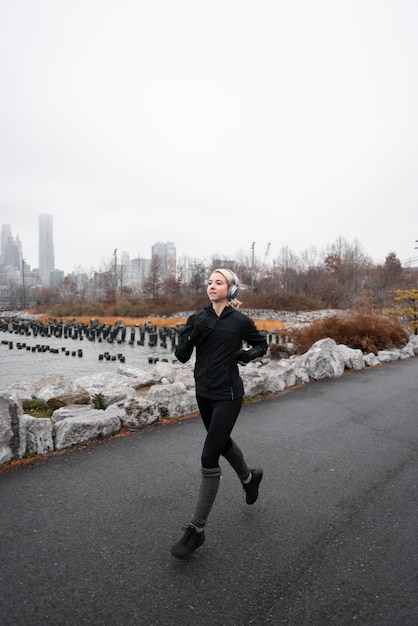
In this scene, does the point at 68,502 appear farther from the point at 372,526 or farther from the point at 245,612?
the point at 372,526

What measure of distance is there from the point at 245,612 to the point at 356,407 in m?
5.14

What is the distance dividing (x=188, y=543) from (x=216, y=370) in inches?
48.9

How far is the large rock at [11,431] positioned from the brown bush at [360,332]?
11.3 meters

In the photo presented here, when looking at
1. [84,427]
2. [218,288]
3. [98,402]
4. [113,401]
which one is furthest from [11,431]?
[218,288]

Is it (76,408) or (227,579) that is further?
(76,408)

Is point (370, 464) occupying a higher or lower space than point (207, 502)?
lower

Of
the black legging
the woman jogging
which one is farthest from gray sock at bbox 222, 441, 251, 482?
the black legging

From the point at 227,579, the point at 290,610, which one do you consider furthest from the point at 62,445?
the point at 290,610

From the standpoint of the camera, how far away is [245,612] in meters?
2.18

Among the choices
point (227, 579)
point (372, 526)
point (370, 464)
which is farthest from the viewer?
point (370, 464)

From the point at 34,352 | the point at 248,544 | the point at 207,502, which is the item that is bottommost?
the point at 34,352

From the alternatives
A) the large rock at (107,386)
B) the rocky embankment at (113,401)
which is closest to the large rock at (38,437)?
the rocky embankment at (113,401)

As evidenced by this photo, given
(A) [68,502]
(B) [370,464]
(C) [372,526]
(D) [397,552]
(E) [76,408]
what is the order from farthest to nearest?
1. (E) [76,408]
2. (B) [370,464]
3. (A) [68,502]
4. (C) [372,526]
5. (D) [397,552]

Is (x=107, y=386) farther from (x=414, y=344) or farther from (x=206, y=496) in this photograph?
(x=414, y=344)
